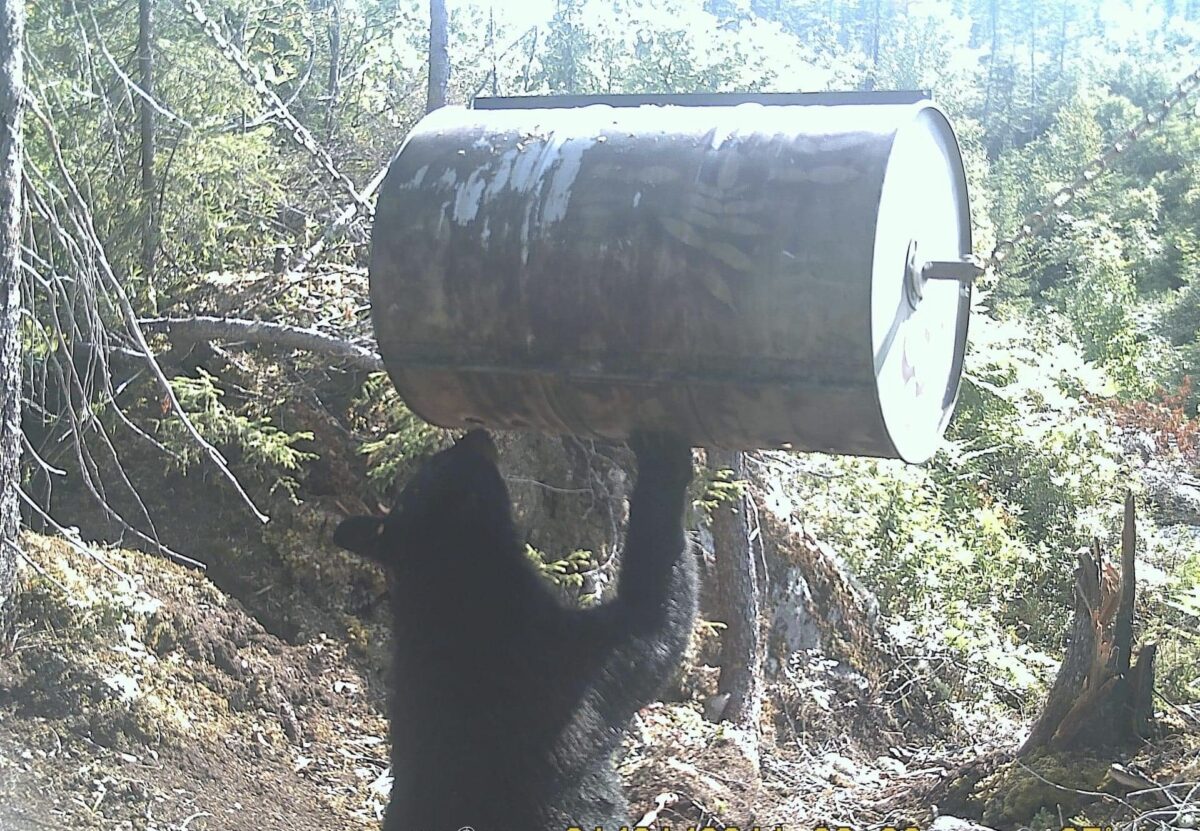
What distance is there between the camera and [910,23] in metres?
31.4

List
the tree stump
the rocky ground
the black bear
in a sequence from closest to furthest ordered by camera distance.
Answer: the black bear → the rocky ground → the tree stump

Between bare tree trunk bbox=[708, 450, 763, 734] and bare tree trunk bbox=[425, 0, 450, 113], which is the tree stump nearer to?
bare tree trunk bbox=[708, 450, 763, 734]

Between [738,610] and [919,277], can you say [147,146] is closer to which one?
[738,610]

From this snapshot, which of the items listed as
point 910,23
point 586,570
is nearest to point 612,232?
point 586,570

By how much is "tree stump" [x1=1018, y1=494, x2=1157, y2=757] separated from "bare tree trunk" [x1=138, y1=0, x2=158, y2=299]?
208 inches

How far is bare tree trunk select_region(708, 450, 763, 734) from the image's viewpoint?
6484 millimetres

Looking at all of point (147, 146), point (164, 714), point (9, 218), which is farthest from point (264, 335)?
point (164, 714)

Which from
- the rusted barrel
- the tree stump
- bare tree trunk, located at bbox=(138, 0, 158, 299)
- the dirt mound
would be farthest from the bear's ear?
bare tree trunk, located at bbox=(138, 0, 158, 299)

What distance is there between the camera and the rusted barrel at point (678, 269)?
247 centimetres

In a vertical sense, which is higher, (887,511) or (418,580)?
(418,580)

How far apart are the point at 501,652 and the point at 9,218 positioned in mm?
2535

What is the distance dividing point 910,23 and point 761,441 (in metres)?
31.9

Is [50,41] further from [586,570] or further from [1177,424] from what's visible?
[1177,424]

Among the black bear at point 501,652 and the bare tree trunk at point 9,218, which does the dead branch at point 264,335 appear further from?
the black bear at point 501,652
